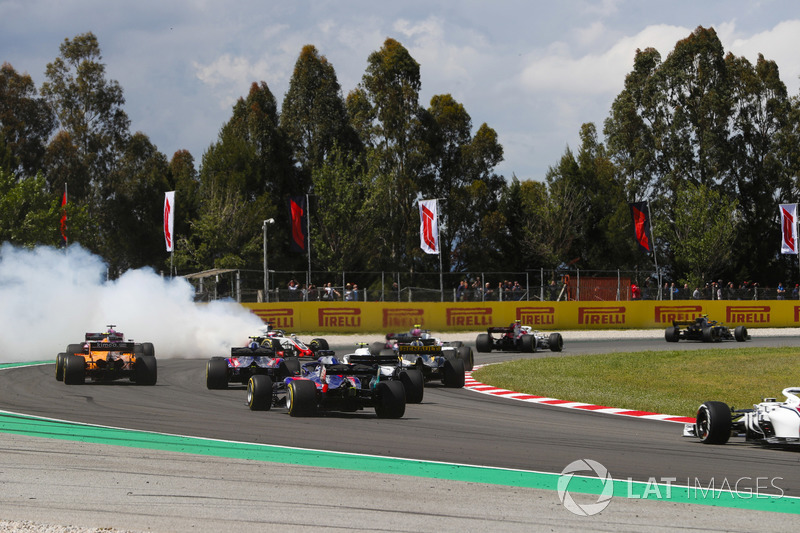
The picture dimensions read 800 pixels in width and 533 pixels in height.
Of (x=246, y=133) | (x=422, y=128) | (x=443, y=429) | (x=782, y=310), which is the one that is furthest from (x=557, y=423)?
(x=246, y=133)

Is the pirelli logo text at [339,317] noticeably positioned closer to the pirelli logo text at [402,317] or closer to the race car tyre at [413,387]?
the pirelli logo text at [402,317]

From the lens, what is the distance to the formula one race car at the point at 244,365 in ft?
68.0

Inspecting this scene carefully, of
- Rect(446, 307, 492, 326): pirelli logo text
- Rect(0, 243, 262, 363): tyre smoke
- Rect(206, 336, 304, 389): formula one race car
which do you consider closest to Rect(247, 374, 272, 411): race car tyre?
Rect(206, 336, 304, 389): formula one race car

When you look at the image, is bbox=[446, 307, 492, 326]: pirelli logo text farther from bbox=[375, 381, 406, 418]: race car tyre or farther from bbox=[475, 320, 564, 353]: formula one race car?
bbox=[375, 381, 406, 418]: race car tyre

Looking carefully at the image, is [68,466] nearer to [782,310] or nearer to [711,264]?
[782,310]

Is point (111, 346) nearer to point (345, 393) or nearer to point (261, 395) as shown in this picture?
point (261, 395)

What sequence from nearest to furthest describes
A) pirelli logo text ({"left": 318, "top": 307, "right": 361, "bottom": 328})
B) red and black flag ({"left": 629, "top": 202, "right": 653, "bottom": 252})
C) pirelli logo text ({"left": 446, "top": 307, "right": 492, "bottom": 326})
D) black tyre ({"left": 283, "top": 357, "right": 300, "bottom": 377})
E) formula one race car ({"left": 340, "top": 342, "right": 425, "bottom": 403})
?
formula one race car ({"left": 340, "top": 342, "right": 425, "bottom": 403})
black tyre ({"left": 283, "top": 357, "right": 300, "bottom": 377})
pirelli logo text ({"left": 318, "top": 307, "right": 361, "bottom": 328})
pirelli logo text ({"left": 446, "top": 307, "right": 492, "bottom": 326})
red and black flag ({"left": 629, "top": 202, "right": 653, "bottom": 252})

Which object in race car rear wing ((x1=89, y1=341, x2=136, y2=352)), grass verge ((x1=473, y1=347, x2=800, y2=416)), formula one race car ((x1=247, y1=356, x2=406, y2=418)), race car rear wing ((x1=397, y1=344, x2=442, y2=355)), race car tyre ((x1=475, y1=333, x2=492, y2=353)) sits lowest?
grass verge ((x1=473, y1=347, x2=800, y2=416))

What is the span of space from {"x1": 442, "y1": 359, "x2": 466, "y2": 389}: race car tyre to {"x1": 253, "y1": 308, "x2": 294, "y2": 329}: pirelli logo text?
19.8m

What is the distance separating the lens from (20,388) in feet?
69.5

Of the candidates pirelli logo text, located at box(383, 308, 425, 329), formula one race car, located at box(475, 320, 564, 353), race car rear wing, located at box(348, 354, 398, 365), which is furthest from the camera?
pirelli logo text, located at box(383, 308, 425, 329)

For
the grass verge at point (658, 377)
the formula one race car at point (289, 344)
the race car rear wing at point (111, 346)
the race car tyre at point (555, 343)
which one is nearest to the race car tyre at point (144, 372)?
the race car rear wing at point (111, 346)

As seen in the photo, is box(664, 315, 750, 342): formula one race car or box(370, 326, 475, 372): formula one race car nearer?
box(370, 326, 475, 372): formula one race car

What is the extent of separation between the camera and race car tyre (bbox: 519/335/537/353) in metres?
35.8
